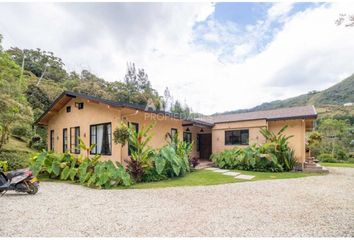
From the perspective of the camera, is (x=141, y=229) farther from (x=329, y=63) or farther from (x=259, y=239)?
(x=329, y=63)

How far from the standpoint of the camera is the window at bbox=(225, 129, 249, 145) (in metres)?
15.8

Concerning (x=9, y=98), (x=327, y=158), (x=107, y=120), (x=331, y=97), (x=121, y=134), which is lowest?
(x=327, y=158)

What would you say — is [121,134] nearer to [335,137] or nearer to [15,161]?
[15,161]

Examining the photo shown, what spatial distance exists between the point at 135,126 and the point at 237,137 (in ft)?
27.4

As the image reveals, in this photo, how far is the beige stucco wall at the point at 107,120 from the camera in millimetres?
10656

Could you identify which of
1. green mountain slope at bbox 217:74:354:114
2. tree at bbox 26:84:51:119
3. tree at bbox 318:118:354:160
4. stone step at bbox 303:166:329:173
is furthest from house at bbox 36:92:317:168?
green mountain slope at bbox 217:74:354:114

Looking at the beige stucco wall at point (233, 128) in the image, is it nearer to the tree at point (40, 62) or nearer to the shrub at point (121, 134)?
the shrub at point (121, 134)

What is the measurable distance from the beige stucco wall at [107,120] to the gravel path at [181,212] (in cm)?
369

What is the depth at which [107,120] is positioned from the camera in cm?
1104

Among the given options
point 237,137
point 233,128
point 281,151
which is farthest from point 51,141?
point 281,151

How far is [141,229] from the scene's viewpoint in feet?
13.7

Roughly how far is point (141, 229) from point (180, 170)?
6620mm

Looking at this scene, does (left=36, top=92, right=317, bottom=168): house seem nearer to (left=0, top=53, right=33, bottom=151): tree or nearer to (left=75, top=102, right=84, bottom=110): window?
(left=75, top=102, right=84, bottom=110): window

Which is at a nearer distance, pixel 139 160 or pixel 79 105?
pixel 139 160
